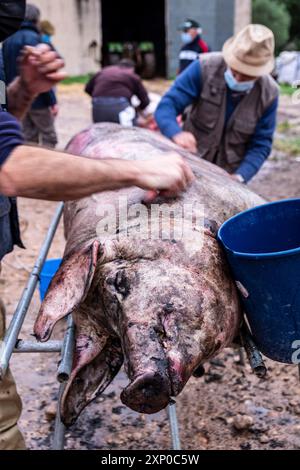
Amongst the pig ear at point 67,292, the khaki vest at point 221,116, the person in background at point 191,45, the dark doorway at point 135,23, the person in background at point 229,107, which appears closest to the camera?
the pig ear at point 67,292

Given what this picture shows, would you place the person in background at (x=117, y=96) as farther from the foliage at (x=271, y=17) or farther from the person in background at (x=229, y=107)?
the foliage at (x=271, y=17)

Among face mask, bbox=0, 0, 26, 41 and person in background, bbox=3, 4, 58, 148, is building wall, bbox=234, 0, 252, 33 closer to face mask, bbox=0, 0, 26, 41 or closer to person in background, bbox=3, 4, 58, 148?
person in background, bbox=3, 4, 58, 148

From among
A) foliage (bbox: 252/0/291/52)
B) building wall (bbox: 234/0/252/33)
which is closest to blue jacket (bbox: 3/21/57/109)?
building wall (bbox: 234/0/252/33)

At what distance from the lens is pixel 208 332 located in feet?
6.40

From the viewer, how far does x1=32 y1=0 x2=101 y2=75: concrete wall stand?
15383 millimetres

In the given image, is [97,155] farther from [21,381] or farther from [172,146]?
[21,381]

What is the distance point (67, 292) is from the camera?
2.00 meters

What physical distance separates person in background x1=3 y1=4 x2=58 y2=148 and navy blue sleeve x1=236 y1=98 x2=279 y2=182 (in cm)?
254

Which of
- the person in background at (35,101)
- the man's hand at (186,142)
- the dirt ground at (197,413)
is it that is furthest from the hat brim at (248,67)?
the person in background at (35,101)

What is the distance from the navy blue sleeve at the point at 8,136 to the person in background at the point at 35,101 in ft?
13.1

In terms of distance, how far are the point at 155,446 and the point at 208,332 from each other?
1380mm

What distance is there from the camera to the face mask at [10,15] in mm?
2197

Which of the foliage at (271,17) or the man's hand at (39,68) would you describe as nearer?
the man's hand at (39,68)

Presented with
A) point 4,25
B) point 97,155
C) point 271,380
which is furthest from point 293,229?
point 271,380
